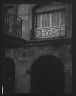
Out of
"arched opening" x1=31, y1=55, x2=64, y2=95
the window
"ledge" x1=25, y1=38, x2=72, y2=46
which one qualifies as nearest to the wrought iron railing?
"ledge" x1=25, y1=38, x2=72, y2=46

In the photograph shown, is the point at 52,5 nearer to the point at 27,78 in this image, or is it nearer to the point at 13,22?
the point at 13,22

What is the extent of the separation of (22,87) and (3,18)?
1.62 meters

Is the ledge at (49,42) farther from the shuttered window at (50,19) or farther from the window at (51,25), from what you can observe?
the shuttered window at (50,19)

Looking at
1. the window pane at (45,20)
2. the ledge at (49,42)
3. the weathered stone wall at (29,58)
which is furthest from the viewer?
the window pane at (45,20)

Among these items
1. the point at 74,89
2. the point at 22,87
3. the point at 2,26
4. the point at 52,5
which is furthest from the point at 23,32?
the point at 74,89

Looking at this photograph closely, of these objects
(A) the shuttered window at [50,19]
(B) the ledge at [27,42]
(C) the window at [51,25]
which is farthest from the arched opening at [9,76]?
(A) the shuttered window at [50,19]

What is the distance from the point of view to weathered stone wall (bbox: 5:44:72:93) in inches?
199

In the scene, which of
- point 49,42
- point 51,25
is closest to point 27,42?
point 49,42

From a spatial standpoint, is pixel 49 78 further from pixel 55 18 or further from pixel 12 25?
pixel 12 25

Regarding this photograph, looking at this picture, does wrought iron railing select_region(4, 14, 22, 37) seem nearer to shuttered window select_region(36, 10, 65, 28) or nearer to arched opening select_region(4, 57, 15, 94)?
shuttered window select_region(36, 10, 65, 28)

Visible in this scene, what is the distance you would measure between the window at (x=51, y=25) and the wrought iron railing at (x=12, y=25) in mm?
448

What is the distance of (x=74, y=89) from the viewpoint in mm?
4789

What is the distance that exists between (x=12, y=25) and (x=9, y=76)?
1226mm

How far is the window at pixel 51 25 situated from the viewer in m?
5.34
